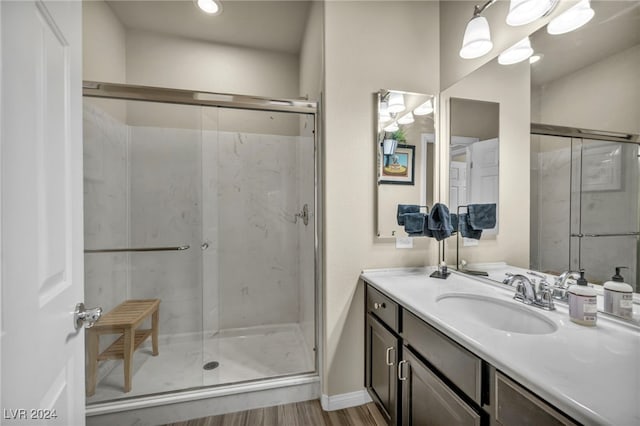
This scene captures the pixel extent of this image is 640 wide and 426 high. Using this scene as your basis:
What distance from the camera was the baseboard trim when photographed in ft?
5.17

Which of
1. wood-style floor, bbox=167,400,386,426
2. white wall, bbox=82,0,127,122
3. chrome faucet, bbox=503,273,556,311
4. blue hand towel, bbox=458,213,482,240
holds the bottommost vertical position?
wood-style floor, bbox=167,400,386,426

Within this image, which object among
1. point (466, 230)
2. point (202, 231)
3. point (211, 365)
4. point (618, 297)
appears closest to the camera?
point (618, 297)

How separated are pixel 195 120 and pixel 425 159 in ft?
5.73

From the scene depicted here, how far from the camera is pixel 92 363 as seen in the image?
1.50 metres

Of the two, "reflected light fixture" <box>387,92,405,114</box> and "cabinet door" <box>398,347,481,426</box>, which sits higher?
"reflected light fixture" <box>387,92,405,114</box>

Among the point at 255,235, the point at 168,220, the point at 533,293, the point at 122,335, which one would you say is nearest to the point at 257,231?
the point at 255,235

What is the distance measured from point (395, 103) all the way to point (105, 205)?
79.8 inches

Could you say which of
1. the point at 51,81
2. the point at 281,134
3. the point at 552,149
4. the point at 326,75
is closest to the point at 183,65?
the point at 281,134

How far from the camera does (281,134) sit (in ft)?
7.75

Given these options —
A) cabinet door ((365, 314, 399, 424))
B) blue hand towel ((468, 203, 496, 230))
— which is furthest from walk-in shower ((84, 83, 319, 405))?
blue hand towel ((468, 203, 496, 230))

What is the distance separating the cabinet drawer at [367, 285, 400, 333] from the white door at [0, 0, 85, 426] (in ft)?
3.81

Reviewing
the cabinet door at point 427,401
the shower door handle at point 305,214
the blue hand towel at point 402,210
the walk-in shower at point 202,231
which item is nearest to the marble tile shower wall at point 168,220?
the walk-in shower at point 202,231

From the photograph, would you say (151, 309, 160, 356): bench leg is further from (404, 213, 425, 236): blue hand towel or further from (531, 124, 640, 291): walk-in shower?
(531, 124, 640, 291): walk-in shower

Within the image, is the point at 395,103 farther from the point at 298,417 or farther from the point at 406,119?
the point at 298,417
